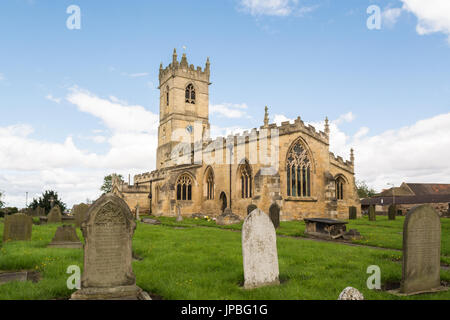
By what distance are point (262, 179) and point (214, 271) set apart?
16.6m

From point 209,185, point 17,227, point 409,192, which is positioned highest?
point 209,185

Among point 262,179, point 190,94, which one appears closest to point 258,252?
point 262,179

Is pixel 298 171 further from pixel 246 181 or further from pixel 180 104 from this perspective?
pixel 180 104

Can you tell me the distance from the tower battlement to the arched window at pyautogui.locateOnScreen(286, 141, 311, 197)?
1083 inches

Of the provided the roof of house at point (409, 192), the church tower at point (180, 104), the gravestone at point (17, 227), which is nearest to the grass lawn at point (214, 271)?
the gravestone at point (17, 227)

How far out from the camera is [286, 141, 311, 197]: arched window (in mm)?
25000

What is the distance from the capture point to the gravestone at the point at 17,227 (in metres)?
11.8

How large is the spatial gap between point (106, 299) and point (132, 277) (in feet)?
1.70

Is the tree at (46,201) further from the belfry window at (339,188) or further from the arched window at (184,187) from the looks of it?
the belfry window at (339,188)

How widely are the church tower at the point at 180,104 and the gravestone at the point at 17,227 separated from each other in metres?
32.8

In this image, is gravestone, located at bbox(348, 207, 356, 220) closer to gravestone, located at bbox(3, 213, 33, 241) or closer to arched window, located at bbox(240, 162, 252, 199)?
arched window, located at bbox(240, 162, 252, 199)

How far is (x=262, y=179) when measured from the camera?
77.3ft

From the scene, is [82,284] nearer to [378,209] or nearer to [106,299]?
[106,299]

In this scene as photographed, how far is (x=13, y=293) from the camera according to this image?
5438 millimetres
